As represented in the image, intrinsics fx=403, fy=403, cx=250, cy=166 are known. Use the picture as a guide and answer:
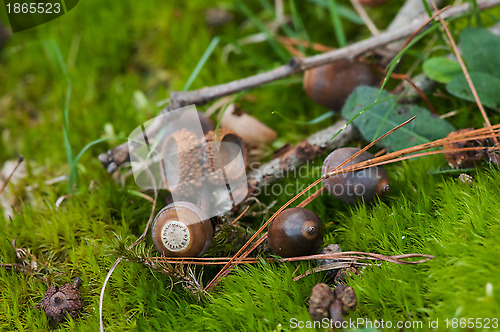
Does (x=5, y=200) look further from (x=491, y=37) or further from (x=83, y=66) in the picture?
(x=491, y=37)

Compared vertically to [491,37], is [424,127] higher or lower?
lower

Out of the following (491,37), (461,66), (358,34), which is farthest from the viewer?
(358,34)

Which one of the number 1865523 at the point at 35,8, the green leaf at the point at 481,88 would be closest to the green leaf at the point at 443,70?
the green leaf at the point at 481,88

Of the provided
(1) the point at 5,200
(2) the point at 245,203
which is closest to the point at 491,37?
(2) the point at 245,203

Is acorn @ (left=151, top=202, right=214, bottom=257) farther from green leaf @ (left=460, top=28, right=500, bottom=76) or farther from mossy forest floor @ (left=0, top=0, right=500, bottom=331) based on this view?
green leaf @ (left=460, top=28, right=500, bottom=76)

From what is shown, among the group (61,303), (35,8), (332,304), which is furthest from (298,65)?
(35,8)
